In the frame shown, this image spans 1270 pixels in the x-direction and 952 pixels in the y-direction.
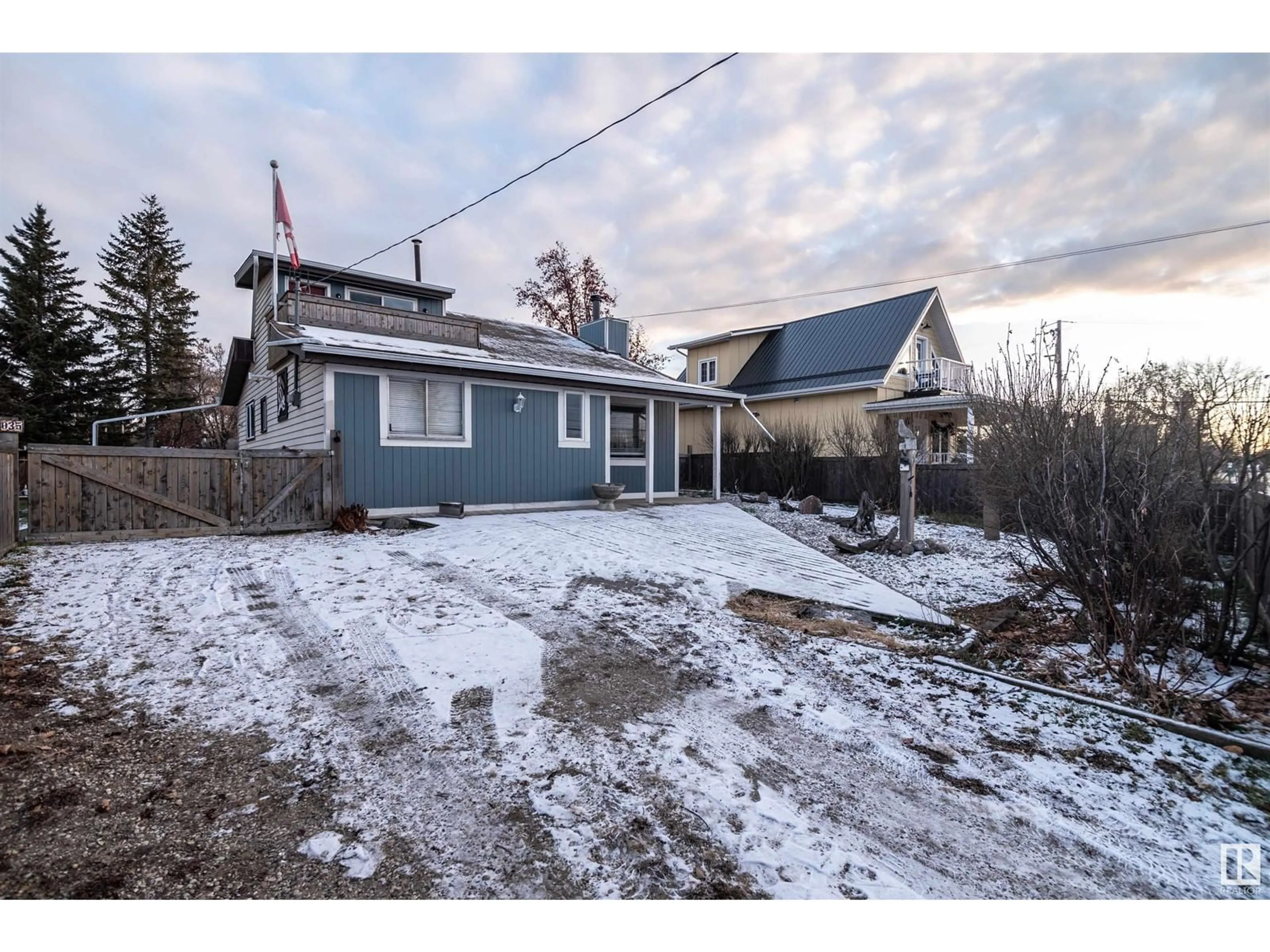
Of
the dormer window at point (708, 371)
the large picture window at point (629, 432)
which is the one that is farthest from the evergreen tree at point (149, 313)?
the dormer window at point (708, 371)

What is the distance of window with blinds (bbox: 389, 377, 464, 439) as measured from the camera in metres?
9.14

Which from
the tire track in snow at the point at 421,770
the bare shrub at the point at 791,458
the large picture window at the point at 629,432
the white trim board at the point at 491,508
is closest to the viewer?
the tire track in snow at the point at 421,770

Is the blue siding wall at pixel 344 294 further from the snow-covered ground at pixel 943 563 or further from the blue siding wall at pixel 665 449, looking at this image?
the snow-covered ground at pixel 943 563

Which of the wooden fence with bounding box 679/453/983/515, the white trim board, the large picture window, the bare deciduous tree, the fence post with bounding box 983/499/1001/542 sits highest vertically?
the bare deciduous tree

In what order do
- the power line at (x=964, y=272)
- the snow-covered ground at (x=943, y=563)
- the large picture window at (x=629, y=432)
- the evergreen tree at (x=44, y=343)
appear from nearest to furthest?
the snow-covered ground at (x=943, y=563)
the power line at (x=964, y=272)
the large picture window at (x=629, y=432)
the evergreen tree at (x=44, y=343)

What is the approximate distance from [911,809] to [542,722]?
61.9 inches

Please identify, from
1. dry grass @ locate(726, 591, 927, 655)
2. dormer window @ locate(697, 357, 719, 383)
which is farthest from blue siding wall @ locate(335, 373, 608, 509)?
dormer window @ locate(697, 357, 719, 383)

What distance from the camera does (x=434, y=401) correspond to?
31.2 feet

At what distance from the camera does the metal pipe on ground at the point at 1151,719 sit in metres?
2.40

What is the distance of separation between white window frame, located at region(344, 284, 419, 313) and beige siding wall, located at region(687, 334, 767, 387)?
1122 centimetres

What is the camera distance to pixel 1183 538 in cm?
326

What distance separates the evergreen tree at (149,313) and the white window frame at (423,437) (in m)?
20.5

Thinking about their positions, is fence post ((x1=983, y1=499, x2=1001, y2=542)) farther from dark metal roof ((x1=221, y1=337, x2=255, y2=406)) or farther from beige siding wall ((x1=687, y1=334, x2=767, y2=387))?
dark metal roof ((x1=221, y1=337, x2=255, y2=406))
